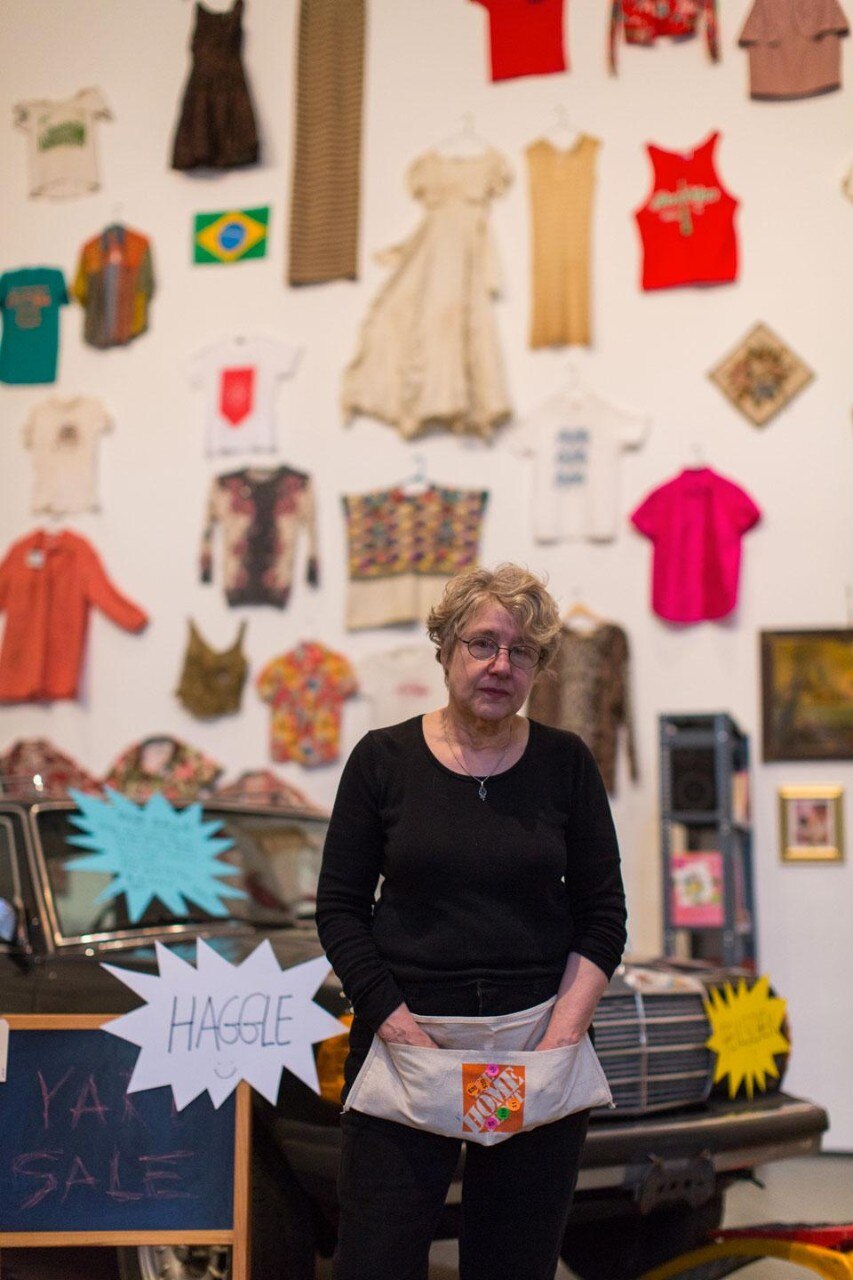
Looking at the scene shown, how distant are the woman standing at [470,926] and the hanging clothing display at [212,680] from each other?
4.98 m

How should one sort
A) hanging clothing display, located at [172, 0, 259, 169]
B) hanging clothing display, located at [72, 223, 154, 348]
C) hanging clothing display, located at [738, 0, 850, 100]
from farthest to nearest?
hanging clothing display, located at [72, 223, 154, 348]
hanging clothing display, located at [172, 0, 259, 169]
hanging clothing display, located at [738, 0, 850, 100]

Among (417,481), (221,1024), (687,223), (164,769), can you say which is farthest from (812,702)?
(221,1024)

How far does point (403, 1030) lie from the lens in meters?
2.04

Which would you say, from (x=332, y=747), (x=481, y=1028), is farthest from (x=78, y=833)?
(x=332, y=747)

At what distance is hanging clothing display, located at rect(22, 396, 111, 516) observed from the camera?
7.52 meters

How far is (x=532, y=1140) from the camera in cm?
207

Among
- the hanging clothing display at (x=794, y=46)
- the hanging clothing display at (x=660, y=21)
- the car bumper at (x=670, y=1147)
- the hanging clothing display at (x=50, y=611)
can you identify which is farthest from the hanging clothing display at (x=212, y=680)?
the car bumper at (x=670, y=1147)

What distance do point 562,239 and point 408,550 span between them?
1719mm

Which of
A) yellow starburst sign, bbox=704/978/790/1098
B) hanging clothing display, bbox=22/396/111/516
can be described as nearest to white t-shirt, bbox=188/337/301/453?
hanging clothing display, bbox=22/396/111/516

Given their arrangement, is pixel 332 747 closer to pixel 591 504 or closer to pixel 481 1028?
pixel 591 504

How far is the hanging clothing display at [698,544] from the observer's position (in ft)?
21.5

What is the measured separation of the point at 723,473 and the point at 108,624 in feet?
10.7

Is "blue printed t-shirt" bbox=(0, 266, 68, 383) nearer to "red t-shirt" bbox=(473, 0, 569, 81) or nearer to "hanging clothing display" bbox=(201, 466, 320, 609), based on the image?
"hanging clothing display" bbox=(201, 466, 320, 609)

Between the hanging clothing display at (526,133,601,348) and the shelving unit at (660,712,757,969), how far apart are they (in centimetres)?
218
